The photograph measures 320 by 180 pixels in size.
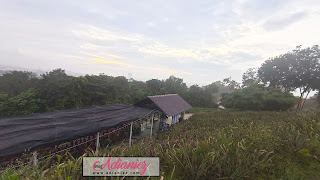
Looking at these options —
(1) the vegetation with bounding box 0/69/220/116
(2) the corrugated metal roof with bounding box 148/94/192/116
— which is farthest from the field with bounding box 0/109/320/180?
(1) the vegetation with bounding box 0/69/220/116

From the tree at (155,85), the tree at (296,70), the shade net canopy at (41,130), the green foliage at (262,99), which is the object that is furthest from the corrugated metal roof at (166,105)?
the tree at (296,70)

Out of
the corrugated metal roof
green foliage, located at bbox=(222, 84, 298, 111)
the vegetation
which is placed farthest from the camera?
green foliage, located at bbox=(222, 84, 298, 111)

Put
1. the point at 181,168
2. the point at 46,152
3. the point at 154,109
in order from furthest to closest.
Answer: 1. the point at 154,109
2. the point at 46,152
3. the point at 181,168

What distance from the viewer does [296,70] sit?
24328mm

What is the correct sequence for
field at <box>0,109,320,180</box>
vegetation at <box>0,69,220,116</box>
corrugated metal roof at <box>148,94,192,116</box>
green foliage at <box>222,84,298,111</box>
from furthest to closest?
green foliage at <box>222,84,298,111</box> < vegetation at <box>0,69,220,116</box> < corrugated metal roof at <box>148,94,192,116</box> < field at <box>0,109,320,180</box>

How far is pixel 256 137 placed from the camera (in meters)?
4.09

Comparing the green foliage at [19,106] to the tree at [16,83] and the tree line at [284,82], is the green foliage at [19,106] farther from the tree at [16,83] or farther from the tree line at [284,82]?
the tree line at [284,82]

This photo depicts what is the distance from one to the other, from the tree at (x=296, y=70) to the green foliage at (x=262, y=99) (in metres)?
3.31

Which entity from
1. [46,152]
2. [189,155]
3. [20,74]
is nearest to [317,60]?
[189,155]

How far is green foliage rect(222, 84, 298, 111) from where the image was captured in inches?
864

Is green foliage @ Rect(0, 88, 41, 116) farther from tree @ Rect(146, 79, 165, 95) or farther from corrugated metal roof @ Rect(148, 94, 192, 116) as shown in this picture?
tree @ Rect(146, 79, 165, 95)

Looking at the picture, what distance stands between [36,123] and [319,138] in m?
8.45

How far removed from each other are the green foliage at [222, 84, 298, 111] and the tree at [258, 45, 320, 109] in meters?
3.31

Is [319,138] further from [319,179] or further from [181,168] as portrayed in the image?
[181,168]
